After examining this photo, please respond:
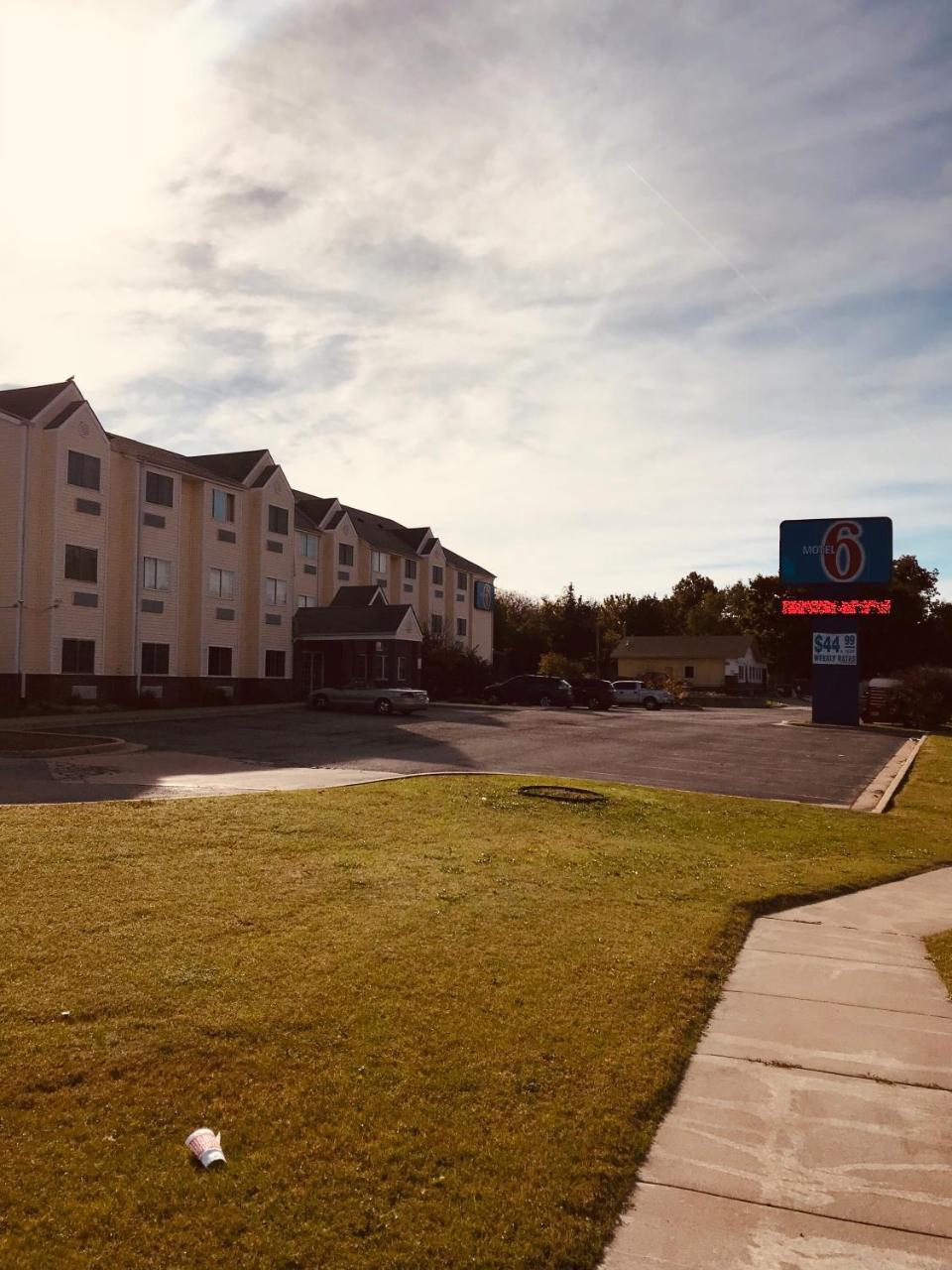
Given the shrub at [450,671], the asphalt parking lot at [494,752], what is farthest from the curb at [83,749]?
the shrub at [450,671]

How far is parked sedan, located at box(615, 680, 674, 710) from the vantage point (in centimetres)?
5319

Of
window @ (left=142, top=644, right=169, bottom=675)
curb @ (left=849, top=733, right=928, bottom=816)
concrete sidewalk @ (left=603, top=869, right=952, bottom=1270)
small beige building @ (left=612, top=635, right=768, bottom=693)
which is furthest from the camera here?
small beige building @ (left=612, top=635, right=768, bottom=693)

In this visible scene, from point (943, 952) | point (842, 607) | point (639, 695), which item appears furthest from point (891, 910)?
point (639, 695)

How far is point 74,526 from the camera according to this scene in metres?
33.9

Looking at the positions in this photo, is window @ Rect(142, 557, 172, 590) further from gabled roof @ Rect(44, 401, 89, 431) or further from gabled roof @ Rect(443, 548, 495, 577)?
gabled roof @ Rect(443, 548, 495, 577)

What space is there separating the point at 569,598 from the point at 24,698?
62.7m

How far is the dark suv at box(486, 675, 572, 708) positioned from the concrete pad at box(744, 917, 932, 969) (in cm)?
3952

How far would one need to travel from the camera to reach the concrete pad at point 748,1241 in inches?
124

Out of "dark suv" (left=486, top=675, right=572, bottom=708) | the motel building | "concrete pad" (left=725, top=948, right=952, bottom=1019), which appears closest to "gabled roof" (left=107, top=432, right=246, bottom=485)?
the motel building

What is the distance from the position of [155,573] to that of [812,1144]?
37.4 m

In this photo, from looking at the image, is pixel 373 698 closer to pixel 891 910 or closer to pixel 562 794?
pixel 562 794

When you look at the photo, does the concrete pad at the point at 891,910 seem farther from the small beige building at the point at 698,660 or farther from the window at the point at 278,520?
the small beige building at the point at 698,660

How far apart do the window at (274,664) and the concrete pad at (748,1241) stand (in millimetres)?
41654

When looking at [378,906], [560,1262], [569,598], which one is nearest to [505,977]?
[378,906]
